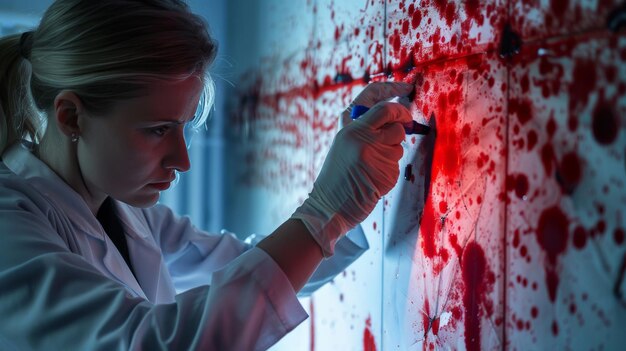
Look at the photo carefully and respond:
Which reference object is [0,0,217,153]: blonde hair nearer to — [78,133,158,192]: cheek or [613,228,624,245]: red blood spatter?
[78,133,158,192]: cheek

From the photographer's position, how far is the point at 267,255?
2.72 feet

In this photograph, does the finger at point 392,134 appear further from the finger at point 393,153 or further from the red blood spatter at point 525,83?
the red blood spatter at point 525,83

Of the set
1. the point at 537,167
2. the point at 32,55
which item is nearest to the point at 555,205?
the point at 537,167

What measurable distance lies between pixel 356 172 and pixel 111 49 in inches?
18.7

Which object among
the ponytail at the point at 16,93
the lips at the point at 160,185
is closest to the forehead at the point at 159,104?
the lips at the point at 160,185

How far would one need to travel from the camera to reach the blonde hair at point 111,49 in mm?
892

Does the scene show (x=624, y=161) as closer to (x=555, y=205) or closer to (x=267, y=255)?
(x=555, y=205)

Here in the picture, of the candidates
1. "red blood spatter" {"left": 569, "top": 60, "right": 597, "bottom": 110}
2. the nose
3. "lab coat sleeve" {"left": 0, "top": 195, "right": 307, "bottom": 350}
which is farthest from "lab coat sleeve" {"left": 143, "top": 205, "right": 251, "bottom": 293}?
"red blood spatter" {"left": 569, "top": 60, "right": 597, "bottom": 110}

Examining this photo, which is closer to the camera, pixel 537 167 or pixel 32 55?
pixel 537 167

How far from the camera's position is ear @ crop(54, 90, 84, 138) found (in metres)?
0.93

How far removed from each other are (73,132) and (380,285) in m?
0.71

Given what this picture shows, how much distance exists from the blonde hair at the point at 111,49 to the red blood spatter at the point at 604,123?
2.19ft

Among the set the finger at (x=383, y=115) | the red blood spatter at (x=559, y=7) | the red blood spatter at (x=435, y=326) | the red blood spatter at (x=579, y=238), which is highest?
the red blood spatter at (x=559, y=7)

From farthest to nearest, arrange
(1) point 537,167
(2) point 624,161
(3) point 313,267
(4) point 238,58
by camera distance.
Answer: (4) point 238,58 → (3) point 313,267 → (1) point 537,167 → (2) point 624,161
